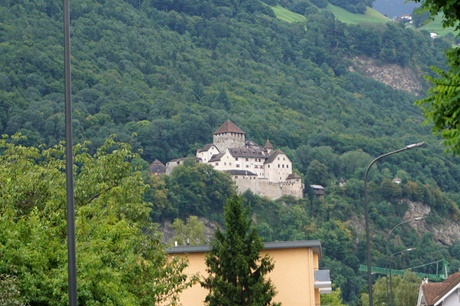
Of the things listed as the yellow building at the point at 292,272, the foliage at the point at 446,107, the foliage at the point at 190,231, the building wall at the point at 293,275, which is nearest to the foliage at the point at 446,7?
the foliage at the point at 446,107

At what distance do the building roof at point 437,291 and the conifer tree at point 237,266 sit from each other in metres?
22.5

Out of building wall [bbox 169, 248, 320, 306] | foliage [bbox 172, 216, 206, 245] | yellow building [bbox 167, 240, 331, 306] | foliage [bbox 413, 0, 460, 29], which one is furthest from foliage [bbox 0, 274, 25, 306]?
foliage [bbox 172, 216, 206, 245]

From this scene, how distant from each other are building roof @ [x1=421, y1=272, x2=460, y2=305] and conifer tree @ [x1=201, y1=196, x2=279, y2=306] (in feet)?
73.8

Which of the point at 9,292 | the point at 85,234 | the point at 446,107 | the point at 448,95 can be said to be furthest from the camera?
the point at 85,234

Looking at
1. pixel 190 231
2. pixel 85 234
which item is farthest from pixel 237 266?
pixel 190 231

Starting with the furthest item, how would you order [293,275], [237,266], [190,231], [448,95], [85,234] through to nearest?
[190,231] → [293,275] → [237,266] → [85,234] → [448,95]

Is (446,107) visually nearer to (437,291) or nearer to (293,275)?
Result: (293,275)

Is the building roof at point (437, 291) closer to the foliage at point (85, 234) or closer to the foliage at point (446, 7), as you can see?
the foliage at point (85, 234)

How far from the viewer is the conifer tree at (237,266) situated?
34094 millimetres

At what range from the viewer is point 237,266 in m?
34.5

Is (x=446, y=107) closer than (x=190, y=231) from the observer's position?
Yes

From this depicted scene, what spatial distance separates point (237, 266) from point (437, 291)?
98.6 feet

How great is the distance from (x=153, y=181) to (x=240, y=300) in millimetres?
158999

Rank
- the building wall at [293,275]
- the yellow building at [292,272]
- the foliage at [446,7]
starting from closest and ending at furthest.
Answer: the foliage at [446,7] → the yellow building at [292,272] → the building wall at [293,275]
